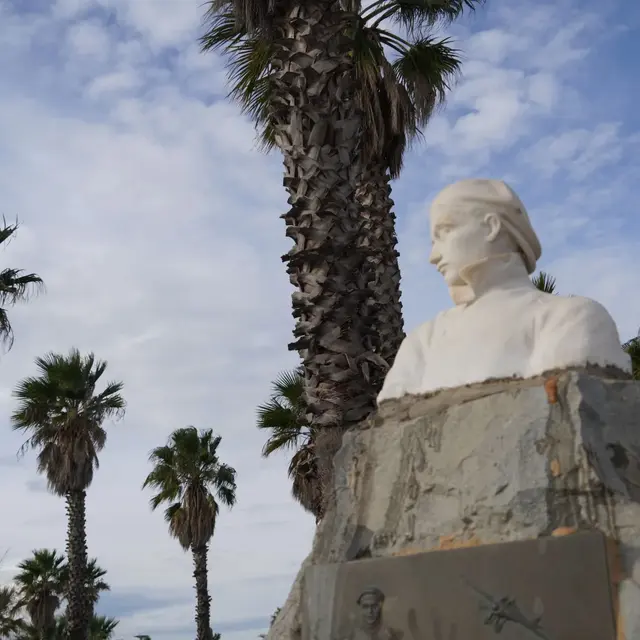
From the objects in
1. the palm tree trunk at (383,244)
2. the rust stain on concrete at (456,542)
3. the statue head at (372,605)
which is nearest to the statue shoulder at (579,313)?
the rust stain on concrete at (456,542)

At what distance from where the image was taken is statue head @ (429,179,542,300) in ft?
11.6

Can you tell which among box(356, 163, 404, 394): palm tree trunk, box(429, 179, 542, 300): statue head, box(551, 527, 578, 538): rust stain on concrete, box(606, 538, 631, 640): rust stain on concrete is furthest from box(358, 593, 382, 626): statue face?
box(356, 163, 404, 394): palm tree trunk

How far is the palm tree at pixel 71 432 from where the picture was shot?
59.2 feet

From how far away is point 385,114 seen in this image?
12.4 m

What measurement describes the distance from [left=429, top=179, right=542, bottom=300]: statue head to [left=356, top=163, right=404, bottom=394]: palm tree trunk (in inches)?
265

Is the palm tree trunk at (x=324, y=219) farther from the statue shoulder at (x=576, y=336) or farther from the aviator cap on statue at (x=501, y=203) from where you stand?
the statue shoulder at (x=576, y=336)

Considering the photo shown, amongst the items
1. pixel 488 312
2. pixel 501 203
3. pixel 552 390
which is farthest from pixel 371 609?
pixel 501 203

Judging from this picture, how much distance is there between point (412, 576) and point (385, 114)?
33.6ft

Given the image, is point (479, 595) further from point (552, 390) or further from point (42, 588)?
point (42, 588)

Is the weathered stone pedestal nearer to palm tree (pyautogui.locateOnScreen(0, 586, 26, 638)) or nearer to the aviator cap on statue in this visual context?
the aviator cap on statue

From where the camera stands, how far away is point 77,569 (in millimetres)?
18000

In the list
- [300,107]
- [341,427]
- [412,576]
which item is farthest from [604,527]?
[300,107]

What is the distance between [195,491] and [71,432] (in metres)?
4.05

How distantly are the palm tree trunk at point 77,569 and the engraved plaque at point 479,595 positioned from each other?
52.9 feet
